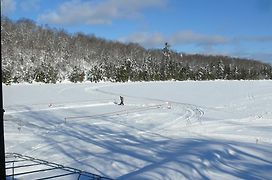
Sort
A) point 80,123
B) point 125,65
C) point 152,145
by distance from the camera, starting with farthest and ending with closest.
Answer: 1. point 125,65
2. point 80,123
3. point 152,145

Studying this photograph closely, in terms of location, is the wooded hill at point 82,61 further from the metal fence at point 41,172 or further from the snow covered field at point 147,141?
the metal fence at point 41,172

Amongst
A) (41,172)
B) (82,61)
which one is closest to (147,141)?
(41,172)

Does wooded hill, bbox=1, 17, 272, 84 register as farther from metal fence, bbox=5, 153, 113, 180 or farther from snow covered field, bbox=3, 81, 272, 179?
metal fence, bbox=5, 153, 113, 180

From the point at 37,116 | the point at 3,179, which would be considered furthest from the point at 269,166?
the point at 37,116

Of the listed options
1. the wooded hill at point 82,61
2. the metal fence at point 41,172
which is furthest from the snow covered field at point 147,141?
the wooded hill at point 82,61

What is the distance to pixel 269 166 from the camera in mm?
13539

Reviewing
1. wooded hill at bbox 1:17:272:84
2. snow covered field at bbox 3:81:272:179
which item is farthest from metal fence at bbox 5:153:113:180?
wooded hill at bbox 1:17:272:84

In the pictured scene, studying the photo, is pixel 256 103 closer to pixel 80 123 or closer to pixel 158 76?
pixel 80 123

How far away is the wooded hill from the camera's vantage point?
94.4 metres

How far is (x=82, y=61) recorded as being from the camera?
143875 millimetres

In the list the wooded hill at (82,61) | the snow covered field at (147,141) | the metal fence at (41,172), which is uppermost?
the wooded hill at (82,61)

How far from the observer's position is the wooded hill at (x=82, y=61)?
310 feet

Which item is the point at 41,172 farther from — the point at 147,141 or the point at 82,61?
the point at 82,61

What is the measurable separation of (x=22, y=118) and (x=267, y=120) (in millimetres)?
15255
